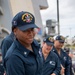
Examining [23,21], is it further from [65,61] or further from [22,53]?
[65,61]

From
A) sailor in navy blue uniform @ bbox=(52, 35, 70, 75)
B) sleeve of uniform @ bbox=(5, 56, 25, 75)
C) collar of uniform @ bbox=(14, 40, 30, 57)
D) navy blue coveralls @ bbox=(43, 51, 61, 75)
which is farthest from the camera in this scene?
sailor in navy blue uniform @ bbox=(52, 35, 70, 75)

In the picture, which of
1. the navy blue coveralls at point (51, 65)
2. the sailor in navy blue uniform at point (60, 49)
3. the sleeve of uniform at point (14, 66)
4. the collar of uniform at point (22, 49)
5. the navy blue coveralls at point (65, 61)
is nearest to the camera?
the sleeve of uniform at point (14, 66)

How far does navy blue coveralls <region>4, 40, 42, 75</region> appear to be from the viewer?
2775mm

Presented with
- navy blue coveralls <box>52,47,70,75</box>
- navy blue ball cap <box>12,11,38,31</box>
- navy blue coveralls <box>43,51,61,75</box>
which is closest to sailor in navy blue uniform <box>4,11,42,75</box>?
navy blue ball cap <box>12,11,38,31</box>

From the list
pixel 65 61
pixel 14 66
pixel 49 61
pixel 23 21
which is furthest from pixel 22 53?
pixel 65 61

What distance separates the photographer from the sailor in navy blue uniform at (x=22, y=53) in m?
2.79

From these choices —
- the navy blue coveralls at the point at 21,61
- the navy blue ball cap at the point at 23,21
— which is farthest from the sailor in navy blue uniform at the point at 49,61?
the navy blue ball cap at the point at 23,21

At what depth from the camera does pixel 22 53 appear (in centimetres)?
288

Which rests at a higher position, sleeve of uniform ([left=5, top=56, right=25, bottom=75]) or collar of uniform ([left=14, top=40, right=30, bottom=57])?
collar of uniform ([left=14, top=40, right=30, bottom=57])

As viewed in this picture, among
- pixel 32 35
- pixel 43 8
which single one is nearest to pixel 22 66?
pixel 32 35

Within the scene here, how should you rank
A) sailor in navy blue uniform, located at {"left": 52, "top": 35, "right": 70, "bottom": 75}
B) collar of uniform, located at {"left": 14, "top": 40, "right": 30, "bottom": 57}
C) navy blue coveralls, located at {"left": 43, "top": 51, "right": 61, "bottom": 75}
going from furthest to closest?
sailor in navy blue uniform, located at {"left": 52, "top": 35, "right": 70, "bottom": 75}, navy blue coveralls, located at {"left": 43, "top": 51, "right": 61, "bottom": 75}, collar of uniform, located at {"left": 14, "top": 40, "right": 30, "bottom": 57}

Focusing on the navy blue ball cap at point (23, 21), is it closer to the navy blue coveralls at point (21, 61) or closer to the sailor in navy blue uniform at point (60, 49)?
the navy blue coveralls at point (21, 61)

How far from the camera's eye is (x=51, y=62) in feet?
16.9

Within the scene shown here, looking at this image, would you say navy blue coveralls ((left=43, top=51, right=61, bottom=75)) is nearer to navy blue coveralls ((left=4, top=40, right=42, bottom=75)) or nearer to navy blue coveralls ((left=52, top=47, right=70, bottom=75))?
navy blue coveralls ((left=52, top=47, right=70, bottom=75))
